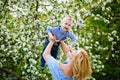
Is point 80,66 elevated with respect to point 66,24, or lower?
lower

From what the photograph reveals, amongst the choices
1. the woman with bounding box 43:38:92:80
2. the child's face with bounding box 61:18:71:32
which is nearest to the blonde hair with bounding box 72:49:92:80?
the woman with bounding box 43:38:92:80

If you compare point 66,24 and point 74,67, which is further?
point 66,24

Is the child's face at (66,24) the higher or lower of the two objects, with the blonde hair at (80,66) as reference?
higher

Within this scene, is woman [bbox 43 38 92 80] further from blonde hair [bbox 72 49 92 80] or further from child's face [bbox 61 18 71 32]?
child's face [bbox 61 18 71 32]

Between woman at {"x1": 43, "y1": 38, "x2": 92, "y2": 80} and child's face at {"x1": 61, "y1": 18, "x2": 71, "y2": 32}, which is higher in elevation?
child's face at {"x1": 61, "y1": 18, "x2": 71, "y2": 32}

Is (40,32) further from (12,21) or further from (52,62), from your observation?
(52,62)

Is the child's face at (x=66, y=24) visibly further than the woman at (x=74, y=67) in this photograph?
Yes

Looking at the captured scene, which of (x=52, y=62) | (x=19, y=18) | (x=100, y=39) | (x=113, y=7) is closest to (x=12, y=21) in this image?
(x=19, y=18)

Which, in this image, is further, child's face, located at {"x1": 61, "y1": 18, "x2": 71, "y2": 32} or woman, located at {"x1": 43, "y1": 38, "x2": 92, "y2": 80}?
child's face, located at {"x1": 61, "y1": 18, "x2": 71, "y2": 32}

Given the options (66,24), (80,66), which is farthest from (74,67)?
(66,24)

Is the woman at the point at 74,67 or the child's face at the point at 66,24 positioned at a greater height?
the child's face at the point at 66,24

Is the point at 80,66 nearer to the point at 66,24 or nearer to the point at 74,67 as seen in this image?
the point at 74,67

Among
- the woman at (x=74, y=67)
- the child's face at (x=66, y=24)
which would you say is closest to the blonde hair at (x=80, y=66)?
the woman at (x=74, y=67)

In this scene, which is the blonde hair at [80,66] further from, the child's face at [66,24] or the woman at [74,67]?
the child's face at [66,24]
